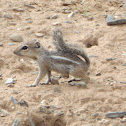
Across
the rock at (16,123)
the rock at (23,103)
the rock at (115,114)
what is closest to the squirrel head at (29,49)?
the rock at (23,103)

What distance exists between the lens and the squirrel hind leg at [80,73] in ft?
17.9

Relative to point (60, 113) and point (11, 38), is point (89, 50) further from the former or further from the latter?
point (60, 113)

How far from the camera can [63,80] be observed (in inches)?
227

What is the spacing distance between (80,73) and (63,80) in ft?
1.31

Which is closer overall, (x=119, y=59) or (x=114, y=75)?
(x=114, y=75)

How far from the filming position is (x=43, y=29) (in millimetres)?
7219

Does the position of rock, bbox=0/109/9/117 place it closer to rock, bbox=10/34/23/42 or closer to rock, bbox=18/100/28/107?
rock, bbox=18/100/28/107

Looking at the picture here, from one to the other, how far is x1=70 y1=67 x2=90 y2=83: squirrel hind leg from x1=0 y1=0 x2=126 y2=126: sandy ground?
16 centimetres

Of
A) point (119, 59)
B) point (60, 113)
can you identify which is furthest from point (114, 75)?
point (60, 113)

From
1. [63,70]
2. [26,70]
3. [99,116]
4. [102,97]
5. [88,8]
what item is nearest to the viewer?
[99,116]

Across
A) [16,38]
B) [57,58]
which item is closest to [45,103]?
[57,58]

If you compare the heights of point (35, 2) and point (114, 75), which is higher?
point (35, 2)

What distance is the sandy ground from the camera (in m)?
4.73

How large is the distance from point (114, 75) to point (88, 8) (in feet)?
9.60
